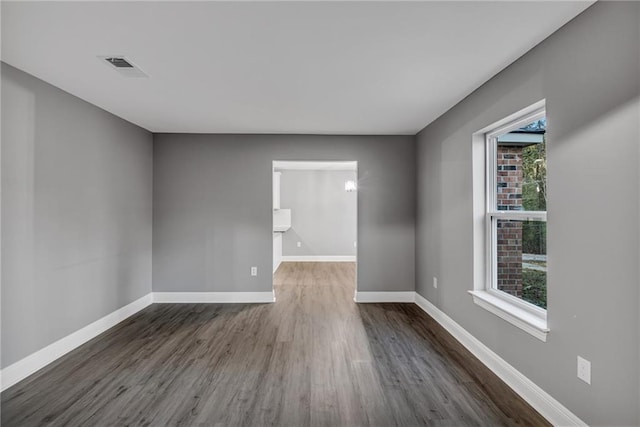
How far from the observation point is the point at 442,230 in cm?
363

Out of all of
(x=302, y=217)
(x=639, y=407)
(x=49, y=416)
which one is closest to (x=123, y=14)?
(x=49, y=416)

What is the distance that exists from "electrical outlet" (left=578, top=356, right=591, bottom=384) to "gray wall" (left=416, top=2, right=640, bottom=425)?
3 cm

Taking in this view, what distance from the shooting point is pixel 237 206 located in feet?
14.8

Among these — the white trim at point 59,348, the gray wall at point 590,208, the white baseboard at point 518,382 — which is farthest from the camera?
the white trim at point 59,348

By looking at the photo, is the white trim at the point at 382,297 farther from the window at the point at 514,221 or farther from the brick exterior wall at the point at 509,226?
the brick exterior wall at the point at 509,226

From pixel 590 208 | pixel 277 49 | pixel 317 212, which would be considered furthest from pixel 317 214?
pixel 590 208

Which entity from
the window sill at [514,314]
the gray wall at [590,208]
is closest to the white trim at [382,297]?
the window sill at [514,314]

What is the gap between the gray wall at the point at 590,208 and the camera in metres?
1.50

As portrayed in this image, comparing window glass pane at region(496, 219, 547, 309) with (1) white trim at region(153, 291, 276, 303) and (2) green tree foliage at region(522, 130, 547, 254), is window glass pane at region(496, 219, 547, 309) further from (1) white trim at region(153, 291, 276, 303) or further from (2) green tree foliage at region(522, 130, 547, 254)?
(1) white trim at region(153, 291, 276, 303)

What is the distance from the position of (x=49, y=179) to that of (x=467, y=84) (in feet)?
12.2

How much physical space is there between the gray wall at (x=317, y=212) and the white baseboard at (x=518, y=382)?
492 centimetres

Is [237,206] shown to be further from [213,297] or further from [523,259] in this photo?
[523,259]

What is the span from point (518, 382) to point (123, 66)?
376cm

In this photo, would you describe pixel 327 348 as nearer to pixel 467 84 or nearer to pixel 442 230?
pixel 442 230
